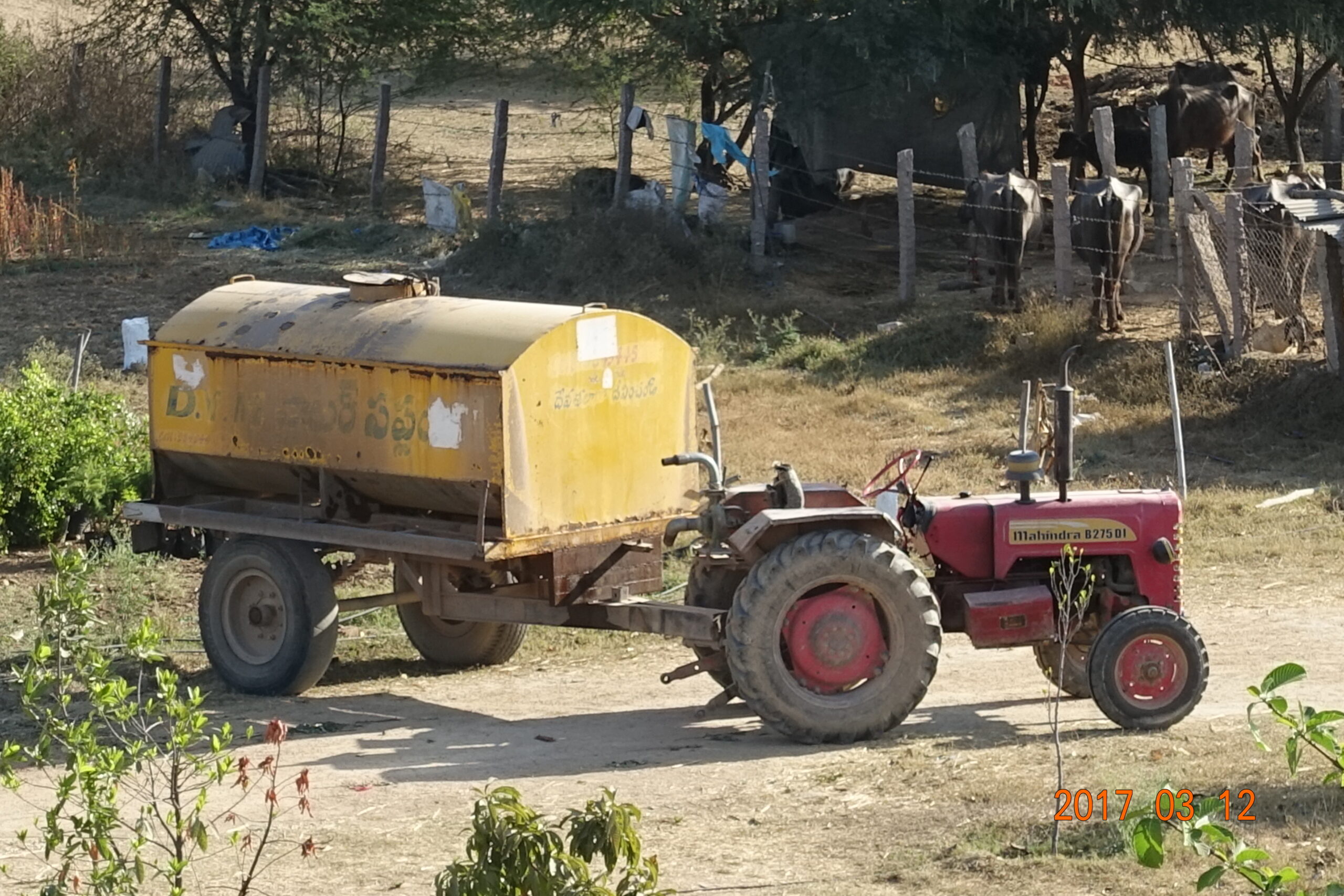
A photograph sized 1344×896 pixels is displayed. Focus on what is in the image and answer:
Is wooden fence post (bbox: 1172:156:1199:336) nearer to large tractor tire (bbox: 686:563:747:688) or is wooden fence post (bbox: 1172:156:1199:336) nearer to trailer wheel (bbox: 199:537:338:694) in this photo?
large tractor tire (bbox: 686:563:747:688)

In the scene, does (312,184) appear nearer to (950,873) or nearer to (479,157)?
(479,157)

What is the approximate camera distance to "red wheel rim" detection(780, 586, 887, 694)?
26.6 ft

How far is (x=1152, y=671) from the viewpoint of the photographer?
8.02 metres

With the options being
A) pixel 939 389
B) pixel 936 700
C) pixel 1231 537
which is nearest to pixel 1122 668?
pixel 936 700

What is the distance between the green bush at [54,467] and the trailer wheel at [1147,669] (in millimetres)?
6518

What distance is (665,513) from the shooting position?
934 centimetres

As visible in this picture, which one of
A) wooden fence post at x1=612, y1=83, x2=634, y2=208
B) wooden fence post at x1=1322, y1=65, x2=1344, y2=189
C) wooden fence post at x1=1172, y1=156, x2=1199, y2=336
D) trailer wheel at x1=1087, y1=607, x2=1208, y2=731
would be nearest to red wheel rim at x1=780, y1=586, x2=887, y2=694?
trailer wheel at x1=1087, y1=607, x2=1208, y2=731

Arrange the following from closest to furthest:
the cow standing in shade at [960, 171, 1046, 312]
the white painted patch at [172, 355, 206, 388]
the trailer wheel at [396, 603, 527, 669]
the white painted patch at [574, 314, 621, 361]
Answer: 1. the white painted patch at [574, 314, 621, 361]
2. the white painted patch at [172, 355, 206, 388]
3. the trailer wheel at [396, 603, 527, 669]
4. the cow standing in shade at [960, 171, 1046, 312]

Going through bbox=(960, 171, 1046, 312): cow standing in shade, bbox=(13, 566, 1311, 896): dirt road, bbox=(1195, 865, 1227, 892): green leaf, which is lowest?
bbox=(13, 566, 1311, 896): dirt road

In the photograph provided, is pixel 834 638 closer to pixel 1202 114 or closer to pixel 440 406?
pixel 440 406

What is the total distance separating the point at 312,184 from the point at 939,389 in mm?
12643

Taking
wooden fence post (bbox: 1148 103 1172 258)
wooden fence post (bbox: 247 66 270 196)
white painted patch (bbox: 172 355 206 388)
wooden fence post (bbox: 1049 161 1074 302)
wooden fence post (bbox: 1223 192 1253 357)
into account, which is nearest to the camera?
white painted patch (bbox: 172 355 206 388)

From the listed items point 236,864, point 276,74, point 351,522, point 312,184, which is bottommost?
point 236,864
